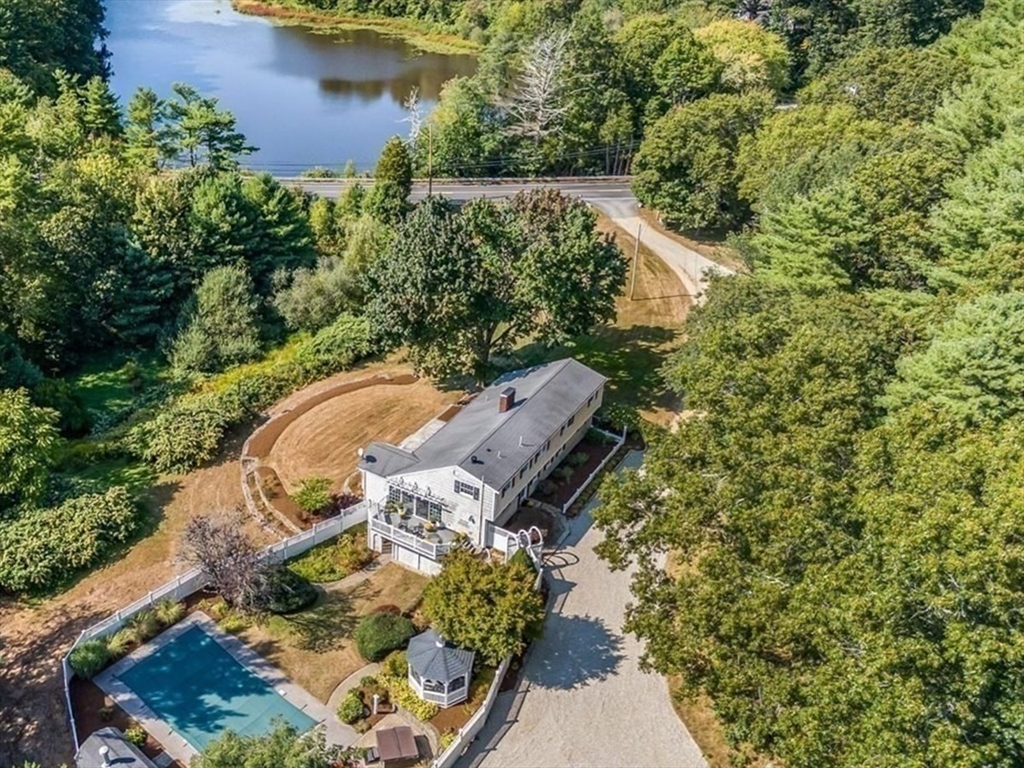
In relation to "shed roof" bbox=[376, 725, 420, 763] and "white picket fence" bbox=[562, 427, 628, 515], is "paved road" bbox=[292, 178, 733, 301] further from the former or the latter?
"shed roof" bbox=[376, 725, 420, 763]

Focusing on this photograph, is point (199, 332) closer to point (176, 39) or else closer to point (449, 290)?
point (449, 290)

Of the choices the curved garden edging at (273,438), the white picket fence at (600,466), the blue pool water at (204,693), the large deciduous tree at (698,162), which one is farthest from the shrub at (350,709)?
the large deciduous tree at (698,162)

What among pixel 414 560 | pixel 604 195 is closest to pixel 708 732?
pixel 414 560

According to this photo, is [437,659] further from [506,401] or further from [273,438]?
[273,438]

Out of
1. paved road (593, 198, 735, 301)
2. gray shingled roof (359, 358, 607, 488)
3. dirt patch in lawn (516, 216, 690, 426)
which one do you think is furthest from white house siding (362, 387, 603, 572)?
paved road (593, 198, 735, 301)

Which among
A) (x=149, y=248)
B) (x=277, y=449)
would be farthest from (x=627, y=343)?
(x=149, y=248)

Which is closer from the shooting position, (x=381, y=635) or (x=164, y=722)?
(x=164, y=722)
